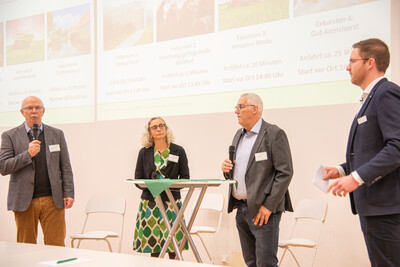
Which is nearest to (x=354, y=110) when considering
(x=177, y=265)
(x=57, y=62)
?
(x=177, y=265)

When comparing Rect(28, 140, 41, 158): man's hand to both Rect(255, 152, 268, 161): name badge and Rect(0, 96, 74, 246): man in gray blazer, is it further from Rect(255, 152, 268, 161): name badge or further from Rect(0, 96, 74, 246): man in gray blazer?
Rect(255, 152, 268, 161): name badge

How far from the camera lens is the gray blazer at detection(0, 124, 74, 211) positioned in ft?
11.4

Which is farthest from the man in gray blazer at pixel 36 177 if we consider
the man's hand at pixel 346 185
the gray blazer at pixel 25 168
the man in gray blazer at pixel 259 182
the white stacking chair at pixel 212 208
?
the man's hand at pixel 346 185

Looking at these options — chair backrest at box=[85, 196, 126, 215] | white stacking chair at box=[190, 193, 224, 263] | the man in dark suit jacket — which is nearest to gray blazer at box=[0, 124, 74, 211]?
chair backrest at box=[85, 196, 126, 215]

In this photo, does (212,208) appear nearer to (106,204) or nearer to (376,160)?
(106,204)

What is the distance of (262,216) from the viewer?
2.62 m

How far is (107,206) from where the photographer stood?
4.59 m

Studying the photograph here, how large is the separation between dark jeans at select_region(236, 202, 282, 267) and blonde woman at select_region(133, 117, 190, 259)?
32.7 inches

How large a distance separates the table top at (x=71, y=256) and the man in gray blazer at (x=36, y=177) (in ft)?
6.08

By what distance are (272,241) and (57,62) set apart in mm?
4252

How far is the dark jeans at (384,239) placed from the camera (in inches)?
69.9

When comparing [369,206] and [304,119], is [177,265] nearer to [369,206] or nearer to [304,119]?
[369,206]

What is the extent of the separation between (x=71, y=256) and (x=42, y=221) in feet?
7.42

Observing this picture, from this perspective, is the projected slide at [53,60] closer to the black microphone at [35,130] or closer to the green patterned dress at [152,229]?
the black microphone at [35,130]
